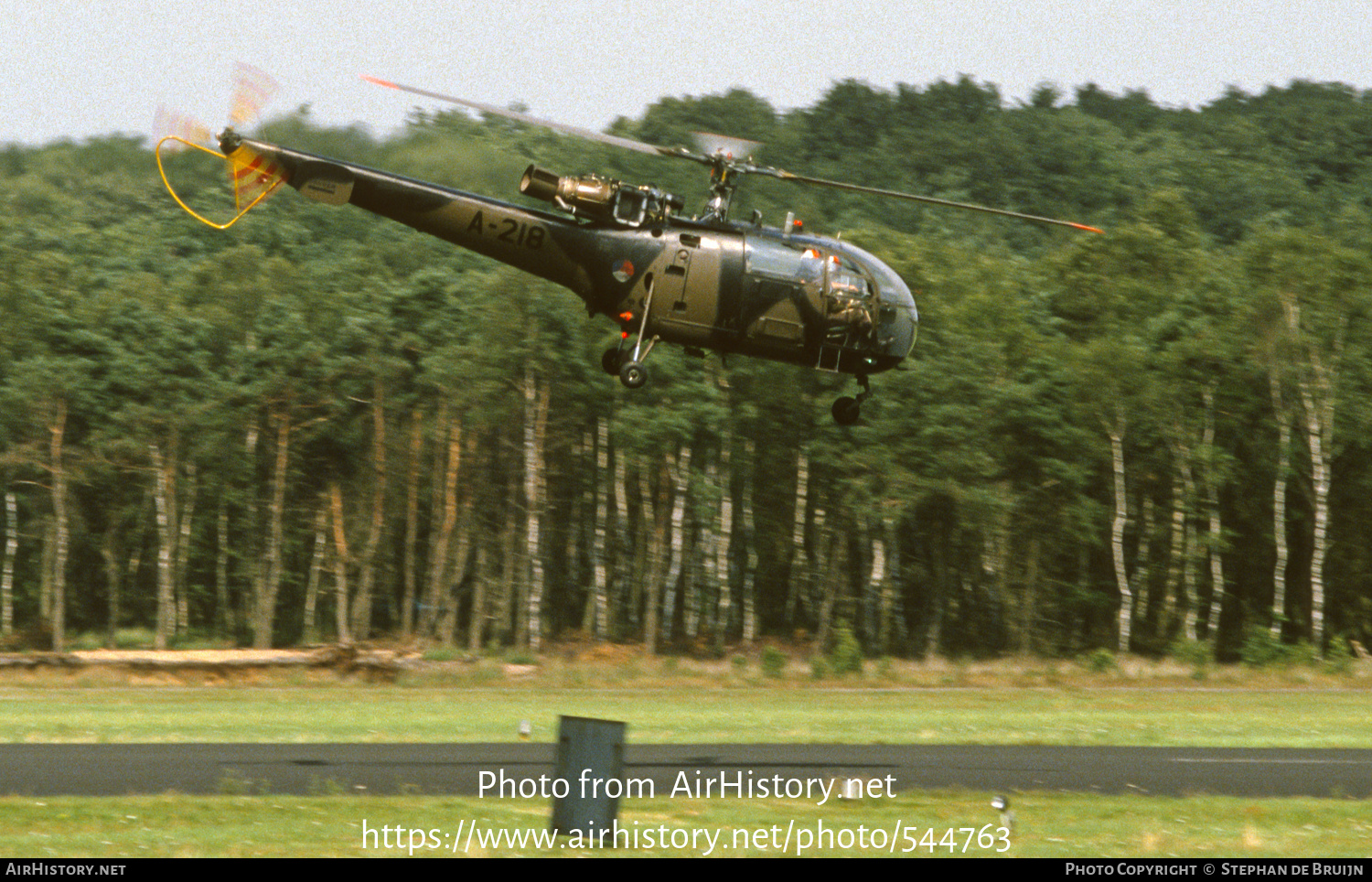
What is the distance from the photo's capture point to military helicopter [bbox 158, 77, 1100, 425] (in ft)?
73.5

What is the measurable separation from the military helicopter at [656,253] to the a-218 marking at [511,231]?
0.06ft

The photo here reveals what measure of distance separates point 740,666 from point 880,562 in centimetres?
1226

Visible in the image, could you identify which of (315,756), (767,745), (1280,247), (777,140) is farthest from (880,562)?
(777,140)

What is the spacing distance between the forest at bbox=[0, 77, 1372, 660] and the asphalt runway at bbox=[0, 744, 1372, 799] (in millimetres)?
29918

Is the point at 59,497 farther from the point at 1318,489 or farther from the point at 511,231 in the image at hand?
the point at 1318,489

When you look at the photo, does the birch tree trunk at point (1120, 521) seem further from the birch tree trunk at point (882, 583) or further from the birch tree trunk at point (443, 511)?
the birch tree trunk at point (443, 511)

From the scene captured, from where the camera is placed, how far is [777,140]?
380 ft

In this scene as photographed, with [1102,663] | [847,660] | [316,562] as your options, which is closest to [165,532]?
[316,562]

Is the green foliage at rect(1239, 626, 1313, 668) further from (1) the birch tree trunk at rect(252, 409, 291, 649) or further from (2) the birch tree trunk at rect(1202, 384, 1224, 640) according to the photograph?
(1) the birch tree trunk at rect(252, 409, 291, 649)

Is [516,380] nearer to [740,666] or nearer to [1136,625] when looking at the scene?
[740,666]

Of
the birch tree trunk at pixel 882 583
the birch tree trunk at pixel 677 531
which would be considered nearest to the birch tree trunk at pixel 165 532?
the birch tree trunk at pixel 677 531

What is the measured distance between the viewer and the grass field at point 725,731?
15367 mm

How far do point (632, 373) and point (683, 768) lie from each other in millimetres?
5378

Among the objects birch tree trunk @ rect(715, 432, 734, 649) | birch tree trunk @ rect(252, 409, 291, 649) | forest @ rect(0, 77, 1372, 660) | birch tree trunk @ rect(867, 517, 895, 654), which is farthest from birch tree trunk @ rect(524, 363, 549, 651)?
birch tree trunk @ rect(867, 517, 895, 654)
